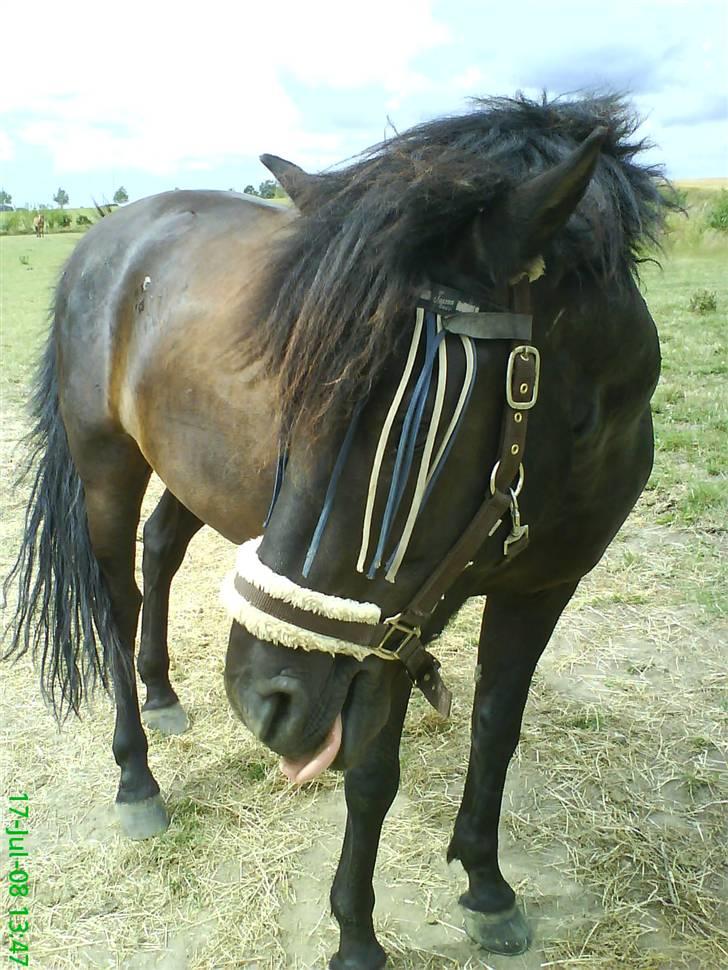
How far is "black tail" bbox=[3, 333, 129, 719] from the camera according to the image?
8.98 ft

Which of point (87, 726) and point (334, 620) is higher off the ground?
point (334, 620)

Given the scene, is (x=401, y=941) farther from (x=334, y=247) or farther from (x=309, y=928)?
(x=334, y=247)

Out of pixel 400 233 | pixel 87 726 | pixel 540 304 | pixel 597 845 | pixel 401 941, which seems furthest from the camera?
pixel 87 726

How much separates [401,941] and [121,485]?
1.69 m

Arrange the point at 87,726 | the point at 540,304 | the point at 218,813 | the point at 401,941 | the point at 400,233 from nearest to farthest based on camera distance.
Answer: the point at 400,233 → the point at 540,304 → the point at 401,941 → the point at 218,813 → the point at 87,726

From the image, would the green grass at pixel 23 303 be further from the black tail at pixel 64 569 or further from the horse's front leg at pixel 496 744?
the horse's front leg at pixel 496 744

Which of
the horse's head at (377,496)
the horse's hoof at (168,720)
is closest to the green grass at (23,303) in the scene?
the horse's hoof at (168,720)

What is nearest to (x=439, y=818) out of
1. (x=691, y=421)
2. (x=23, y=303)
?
(x=691, y=421)

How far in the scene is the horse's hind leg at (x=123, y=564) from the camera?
254 cm

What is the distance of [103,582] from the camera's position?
107 inches

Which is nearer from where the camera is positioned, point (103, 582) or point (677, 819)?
point (677, 819)

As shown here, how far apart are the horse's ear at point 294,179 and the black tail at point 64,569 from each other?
1332mm

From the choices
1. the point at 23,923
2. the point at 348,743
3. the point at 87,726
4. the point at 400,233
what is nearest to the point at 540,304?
the point at 400,233

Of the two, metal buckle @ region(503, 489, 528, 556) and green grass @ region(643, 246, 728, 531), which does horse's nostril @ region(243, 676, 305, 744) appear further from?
green grass @ region(643, 246, 728, 531)
